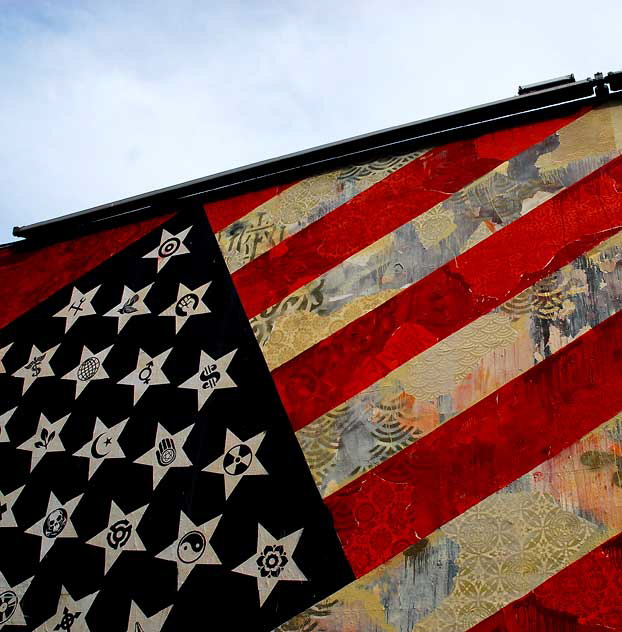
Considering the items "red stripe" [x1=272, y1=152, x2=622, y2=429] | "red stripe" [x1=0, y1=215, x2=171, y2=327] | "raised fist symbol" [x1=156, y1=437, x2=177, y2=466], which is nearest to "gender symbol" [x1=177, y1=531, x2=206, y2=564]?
"raised fist symbol" [x1=156, y1=437, x2=177, y2=466]

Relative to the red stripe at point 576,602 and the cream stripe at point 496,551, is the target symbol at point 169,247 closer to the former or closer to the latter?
the cream stripe at point 496,551

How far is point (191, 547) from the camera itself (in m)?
3.35

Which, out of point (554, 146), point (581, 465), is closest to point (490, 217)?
point (554, 146)

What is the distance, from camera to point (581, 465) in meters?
2.97

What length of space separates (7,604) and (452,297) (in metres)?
2.24

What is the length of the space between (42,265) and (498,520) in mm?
2892

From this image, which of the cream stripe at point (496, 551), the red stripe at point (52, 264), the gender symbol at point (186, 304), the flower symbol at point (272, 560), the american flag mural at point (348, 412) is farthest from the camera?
the red stripe at point (52, 264)

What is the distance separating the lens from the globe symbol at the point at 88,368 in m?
4.07

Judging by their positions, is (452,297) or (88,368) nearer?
(452,297)

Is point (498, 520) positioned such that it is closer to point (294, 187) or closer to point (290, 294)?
point (290, 294)

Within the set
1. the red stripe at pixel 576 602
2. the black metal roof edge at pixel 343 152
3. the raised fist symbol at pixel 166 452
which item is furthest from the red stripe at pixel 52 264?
the red stripe at pixel 576 602

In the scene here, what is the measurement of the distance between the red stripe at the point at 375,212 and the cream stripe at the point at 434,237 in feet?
0.17

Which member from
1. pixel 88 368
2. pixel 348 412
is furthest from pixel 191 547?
pixel 88 368

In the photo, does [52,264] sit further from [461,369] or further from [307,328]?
[461,369]
